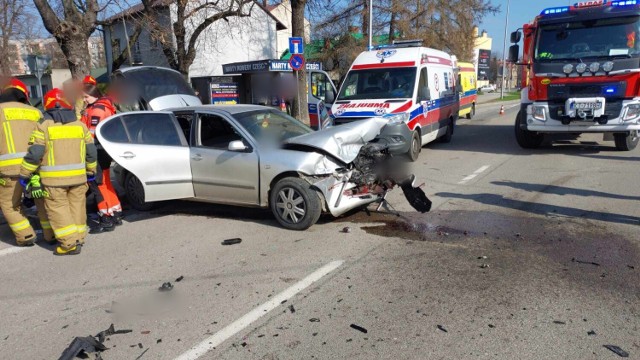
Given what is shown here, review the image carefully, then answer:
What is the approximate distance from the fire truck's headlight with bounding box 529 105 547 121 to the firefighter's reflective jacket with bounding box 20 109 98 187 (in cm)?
905

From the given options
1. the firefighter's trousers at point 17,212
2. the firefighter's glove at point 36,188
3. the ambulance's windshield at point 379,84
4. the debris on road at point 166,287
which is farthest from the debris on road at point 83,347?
the ambulance's windshield at point 379,84

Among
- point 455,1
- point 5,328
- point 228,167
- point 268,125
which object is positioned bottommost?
point 5,328

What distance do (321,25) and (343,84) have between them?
16377 millimetres

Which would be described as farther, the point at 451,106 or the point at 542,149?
the point at 451,106

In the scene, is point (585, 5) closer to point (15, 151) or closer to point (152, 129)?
point (152, 129)

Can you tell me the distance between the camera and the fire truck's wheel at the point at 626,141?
10.9 meters

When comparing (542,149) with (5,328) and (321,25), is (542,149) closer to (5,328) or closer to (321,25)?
(5,328)

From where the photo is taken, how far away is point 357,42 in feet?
88.1

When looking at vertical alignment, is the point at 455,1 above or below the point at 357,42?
above

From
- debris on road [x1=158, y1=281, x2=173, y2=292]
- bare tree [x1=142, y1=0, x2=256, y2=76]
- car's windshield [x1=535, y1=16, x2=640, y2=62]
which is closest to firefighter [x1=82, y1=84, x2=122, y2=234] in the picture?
debris on road [x1=158, y1=281, x2=173, y2=292]

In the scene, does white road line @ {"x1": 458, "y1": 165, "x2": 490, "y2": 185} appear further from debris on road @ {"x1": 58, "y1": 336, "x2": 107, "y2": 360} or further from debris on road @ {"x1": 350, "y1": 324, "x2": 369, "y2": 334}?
debris on road @ {"x1": 58, "y1": 336, "x2": 107, "y2": 360}

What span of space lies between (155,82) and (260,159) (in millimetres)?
6133

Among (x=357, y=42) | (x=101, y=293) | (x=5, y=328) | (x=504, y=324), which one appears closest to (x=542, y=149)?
(x=504, y=324)

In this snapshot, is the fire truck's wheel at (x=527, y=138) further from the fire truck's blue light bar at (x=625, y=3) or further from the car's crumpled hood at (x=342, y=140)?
the car's crumpled hood at (x=342, y=140)
